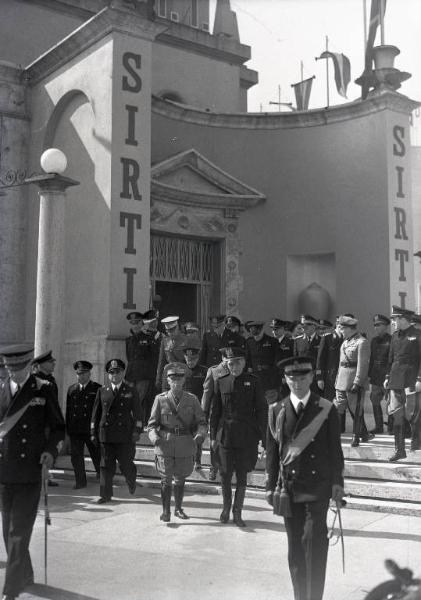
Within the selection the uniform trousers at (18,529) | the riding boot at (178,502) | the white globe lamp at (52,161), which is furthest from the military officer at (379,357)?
the uniform trousers at (18,529)

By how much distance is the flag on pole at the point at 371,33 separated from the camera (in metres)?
12.3

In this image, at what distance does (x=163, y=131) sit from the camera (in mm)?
A: 15156

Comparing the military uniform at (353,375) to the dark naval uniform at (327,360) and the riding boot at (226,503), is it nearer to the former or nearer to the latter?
the dark naval uniform at (327,360)

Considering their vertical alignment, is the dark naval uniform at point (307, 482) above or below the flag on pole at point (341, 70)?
below

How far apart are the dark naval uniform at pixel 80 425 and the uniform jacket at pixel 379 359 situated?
3.93 meters

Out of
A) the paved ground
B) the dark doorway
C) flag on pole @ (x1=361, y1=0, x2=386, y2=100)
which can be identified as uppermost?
flag on pole @ (x1=361, y1=0, x2=386, y2=100)

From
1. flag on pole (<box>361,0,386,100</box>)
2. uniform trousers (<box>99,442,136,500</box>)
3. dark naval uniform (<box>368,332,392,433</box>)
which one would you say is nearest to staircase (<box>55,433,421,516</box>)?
uniform trousers (<box>99,442,136,500</box>)

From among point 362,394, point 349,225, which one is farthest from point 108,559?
point 349,225

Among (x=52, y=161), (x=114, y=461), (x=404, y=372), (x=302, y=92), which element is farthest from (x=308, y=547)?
(x=302, y=92)

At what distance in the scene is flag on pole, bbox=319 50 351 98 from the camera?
1609 cm

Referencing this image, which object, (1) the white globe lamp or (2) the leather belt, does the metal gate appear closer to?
(1) the white globe lamp

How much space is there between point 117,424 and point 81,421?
3.16 ft

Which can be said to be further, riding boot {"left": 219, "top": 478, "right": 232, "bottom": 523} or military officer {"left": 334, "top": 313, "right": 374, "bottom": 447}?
military officer {"left": 334, "top": 313, "right": 374, "bottom": 447}

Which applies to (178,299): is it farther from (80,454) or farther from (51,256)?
(80,454)
